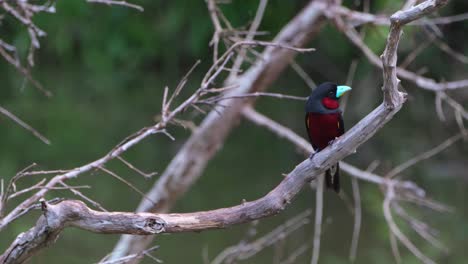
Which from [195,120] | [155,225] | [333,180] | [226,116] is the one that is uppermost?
[155,225]

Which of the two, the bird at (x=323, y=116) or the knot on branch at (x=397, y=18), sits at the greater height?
the knot on branch at (x=397, y=18)

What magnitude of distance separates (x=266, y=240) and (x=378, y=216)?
162 inches

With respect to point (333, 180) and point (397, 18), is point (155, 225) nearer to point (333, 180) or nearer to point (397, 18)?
point (397, 18)

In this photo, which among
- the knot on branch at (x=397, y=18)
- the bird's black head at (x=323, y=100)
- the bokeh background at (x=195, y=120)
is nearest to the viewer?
the knot on branch at (x=397, y=18)

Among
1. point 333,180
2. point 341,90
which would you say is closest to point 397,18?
point 341,90

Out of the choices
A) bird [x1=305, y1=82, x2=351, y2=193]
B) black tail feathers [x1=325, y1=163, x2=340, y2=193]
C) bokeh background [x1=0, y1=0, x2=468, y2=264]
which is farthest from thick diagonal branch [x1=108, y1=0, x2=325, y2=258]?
bird [x1=305, y1=82, x2=351, y2=193]

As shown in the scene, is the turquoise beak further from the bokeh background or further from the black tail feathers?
the bokeh background

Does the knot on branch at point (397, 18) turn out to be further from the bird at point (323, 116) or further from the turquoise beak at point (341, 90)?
the bird at point (323, 116)

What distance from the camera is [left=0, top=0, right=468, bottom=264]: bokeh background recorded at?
799 centimetres

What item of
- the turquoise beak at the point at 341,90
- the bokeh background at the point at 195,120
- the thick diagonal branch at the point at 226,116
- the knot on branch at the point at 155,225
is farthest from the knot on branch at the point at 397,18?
the bokeh background at the point at 195,120

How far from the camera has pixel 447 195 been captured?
9.07 meters

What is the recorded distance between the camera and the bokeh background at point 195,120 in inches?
314

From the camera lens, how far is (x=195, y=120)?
12.3 m

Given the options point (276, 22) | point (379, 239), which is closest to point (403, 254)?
point (379, 239)
